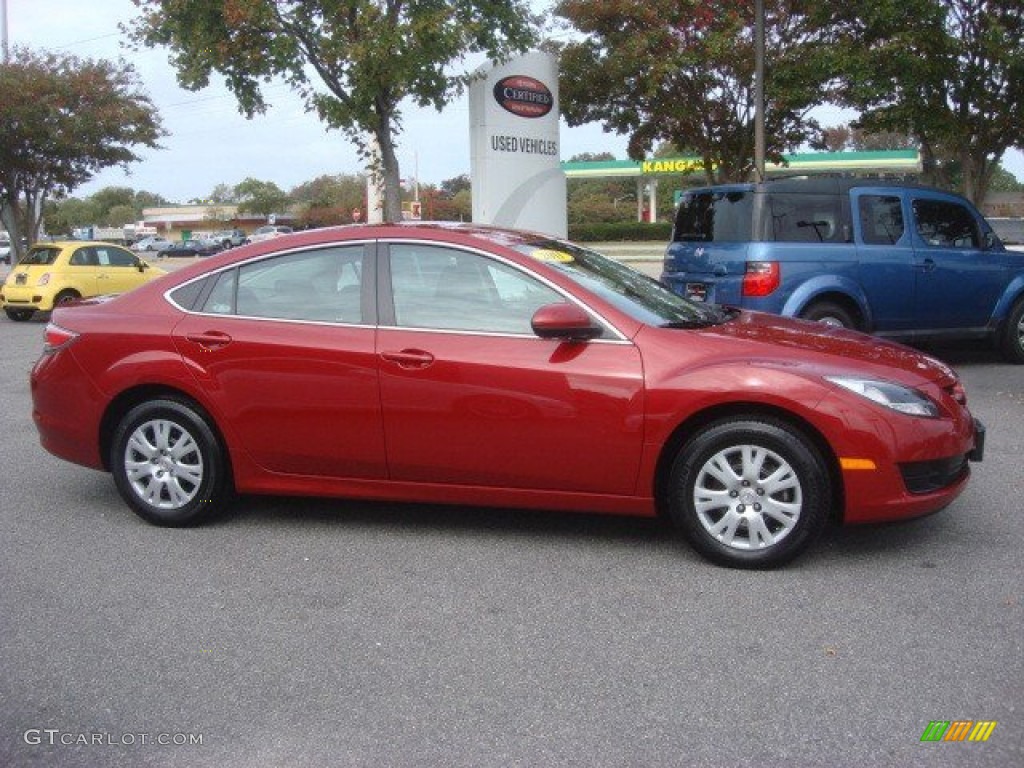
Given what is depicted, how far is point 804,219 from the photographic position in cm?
950

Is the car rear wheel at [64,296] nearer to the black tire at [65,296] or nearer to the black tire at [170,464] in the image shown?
the black tire at [65,296]

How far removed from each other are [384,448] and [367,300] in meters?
0.76

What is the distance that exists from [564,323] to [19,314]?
18.1 m

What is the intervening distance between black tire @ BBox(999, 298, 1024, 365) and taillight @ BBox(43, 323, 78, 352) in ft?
29.3

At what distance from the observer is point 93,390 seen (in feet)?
18.1

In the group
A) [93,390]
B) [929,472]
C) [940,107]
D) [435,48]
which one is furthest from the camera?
[435,48]

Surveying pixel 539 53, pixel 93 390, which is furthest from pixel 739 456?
pixel 539 53

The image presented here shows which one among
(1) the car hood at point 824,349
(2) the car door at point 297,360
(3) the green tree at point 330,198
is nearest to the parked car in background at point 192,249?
(3) the green tree at point 330,198

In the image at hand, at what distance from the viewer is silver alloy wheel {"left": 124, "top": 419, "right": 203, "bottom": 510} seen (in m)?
5.39

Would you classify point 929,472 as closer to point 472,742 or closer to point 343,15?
point 472,742

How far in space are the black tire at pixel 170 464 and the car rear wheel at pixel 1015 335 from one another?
841 centimetres

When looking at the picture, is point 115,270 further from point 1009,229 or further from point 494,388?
point 1009,229

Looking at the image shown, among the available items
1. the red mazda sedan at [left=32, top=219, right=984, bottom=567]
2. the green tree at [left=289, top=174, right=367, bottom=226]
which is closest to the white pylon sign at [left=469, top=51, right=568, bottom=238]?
the red mazda sedan at [left=32, top=219, right=984, bottom=567]

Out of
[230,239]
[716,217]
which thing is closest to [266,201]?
[230,239]
